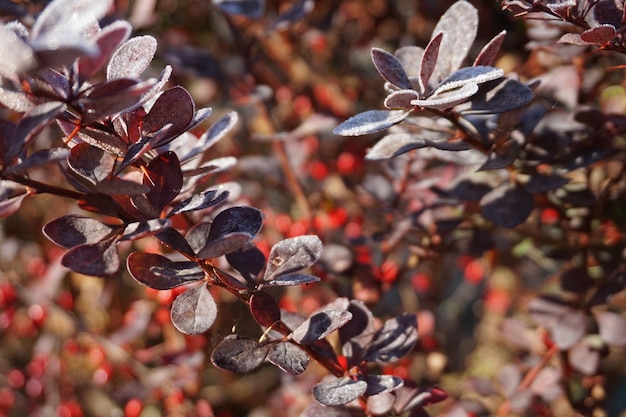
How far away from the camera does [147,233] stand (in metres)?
0.54

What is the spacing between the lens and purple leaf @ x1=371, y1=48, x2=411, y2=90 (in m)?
0.61

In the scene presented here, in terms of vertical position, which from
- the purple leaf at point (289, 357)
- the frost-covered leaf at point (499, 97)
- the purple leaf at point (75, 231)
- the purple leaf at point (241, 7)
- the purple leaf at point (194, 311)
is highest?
the frost-covered leaf at point (499, 97)

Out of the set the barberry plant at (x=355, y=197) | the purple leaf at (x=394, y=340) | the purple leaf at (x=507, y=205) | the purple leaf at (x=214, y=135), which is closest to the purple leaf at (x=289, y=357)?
the barberry plant at (x=355, y=197)

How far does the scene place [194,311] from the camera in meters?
0.60

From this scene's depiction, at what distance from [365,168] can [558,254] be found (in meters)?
0.63

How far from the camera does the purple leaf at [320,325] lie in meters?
0.59

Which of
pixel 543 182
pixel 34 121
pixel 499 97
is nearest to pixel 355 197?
pixel 543 182

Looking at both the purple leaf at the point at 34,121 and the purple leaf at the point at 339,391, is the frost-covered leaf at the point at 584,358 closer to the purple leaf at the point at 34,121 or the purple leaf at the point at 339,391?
the purple leaf at the point at 339,391

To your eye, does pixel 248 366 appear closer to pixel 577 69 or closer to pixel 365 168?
pixel 577 69

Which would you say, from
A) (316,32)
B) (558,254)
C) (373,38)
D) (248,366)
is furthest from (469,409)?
(373,38)

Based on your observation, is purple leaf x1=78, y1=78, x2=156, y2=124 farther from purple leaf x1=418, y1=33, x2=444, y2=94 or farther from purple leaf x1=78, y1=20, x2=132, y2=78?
purple leaf x1=418, y1=33, x2=444, y2=94

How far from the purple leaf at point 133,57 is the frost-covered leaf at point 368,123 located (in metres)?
0.18

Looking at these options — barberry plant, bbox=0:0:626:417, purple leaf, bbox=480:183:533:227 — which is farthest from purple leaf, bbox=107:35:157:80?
purple leaf, bbox=480:183:533:227

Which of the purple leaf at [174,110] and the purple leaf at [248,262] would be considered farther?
the purple leaf at [248,262]
